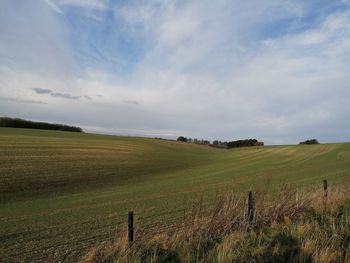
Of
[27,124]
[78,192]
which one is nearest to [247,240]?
[78,192]

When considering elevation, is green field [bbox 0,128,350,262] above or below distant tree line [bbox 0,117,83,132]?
below

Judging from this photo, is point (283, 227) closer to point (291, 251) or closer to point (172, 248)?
point (291, 251)

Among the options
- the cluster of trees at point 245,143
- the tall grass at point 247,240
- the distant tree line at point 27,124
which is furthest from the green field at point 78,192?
the cluster of trees at point 245,143

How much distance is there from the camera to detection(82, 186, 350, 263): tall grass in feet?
22.2

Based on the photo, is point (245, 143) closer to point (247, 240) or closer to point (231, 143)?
point (231, 143)

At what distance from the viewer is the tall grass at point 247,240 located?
6781mm

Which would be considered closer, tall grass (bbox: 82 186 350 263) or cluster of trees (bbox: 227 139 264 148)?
tall grass (bbox: 82 186 350 263)

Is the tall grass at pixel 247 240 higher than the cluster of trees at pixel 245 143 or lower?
lower

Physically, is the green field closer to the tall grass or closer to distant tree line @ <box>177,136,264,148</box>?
the tall grass

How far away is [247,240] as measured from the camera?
7633 millimetres

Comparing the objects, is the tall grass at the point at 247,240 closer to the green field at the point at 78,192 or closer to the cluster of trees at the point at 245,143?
the green field at the point at 78,192

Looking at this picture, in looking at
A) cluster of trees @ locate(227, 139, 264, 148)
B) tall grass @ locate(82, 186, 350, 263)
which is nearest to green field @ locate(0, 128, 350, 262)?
tall grass @ locate(82, 186, 350, 263)

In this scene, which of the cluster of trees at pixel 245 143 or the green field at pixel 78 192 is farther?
the cluster of trees at pixel 245 143

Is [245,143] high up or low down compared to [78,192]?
up
